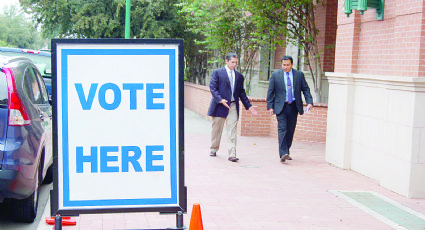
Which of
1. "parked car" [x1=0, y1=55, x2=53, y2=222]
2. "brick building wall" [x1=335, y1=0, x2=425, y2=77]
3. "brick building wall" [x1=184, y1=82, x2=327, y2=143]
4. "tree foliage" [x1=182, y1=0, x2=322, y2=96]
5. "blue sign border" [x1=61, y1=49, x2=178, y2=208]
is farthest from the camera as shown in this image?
"tree foliage" [x1=182, y1=0, x2=322, y2=96]

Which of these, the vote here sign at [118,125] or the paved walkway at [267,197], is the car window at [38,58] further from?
the vote here sign at [118,125]

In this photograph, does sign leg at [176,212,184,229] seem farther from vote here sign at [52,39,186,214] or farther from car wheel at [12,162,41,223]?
car wheel at [12,162,41,223]

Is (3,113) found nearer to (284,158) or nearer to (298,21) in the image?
(284,158)

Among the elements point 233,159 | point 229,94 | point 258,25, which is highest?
point 258,25

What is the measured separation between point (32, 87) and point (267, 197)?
121 inches

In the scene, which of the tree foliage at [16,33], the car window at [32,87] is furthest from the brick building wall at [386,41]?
the tree foliage at [16,33]

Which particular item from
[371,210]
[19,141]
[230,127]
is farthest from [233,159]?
[19,141]

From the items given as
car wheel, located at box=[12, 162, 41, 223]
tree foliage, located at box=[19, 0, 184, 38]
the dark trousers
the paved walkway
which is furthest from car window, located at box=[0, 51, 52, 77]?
tree foliage, located at box=[19, 0, 184, 38]

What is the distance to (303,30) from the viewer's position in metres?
15.2

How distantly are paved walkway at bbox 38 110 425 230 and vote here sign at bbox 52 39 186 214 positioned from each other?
165cm

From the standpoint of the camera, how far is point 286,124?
982 cm

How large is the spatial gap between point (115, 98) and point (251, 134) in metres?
9.94

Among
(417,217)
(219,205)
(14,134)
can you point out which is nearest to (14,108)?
(14,134)

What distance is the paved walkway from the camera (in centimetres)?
598
